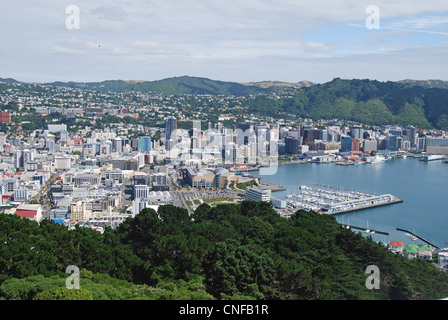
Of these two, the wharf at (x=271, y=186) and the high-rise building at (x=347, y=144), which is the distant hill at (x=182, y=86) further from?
the wharf at (x=271, y=186)

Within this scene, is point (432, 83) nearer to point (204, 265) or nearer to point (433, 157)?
point (433, 157)

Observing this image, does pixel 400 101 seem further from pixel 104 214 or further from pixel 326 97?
pixel 104 214

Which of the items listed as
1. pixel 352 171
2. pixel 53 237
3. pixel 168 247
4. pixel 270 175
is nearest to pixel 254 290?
pixel 168 247

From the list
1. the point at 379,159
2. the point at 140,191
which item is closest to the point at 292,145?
the point at 379,159

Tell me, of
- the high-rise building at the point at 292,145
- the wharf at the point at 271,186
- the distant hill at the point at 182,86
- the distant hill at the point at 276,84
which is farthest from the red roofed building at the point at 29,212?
the distant hill at the point at 276,84
